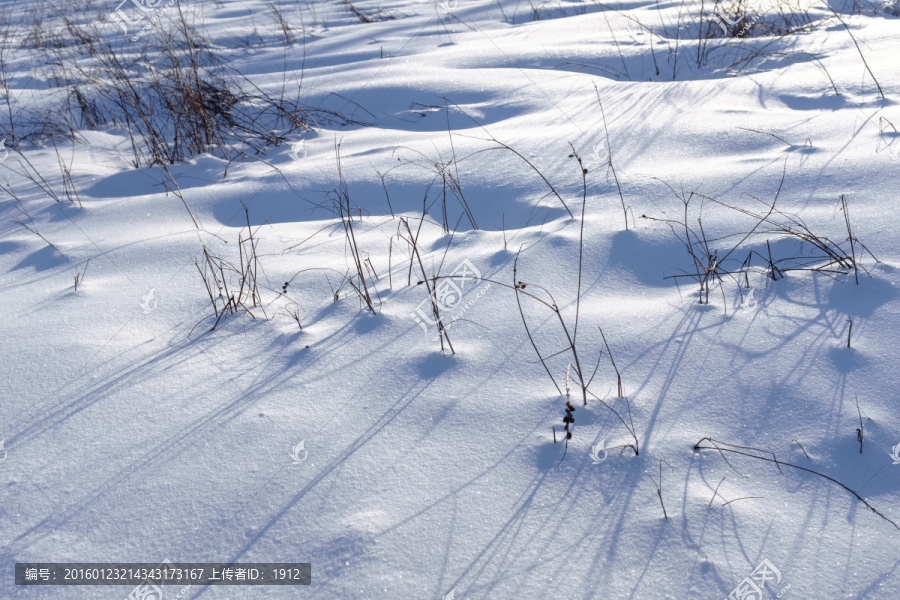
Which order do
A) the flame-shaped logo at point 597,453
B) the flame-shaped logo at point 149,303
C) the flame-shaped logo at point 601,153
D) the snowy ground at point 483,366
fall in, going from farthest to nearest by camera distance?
the flame-shaped logo at point 601,153, the flame-shaped logo at point 149,303, the flame-shaped logo at point 597,453, the snowy ground at point 483,366

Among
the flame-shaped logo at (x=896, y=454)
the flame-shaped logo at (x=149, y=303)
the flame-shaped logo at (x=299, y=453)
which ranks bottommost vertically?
the flame-shaped logo at (x=299, y=453)

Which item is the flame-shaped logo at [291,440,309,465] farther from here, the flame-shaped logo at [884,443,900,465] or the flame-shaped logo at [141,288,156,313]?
the flame-shaped logo at [884,443,900,465]

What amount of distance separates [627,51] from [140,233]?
2853 millimetres

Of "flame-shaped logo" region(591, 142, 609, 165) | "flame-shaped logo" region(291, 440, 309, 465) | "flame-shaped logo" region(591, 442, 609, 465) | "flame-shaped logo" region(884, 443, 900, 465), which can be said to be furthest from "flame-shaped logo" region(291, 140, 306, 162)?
"flame-shaped logo" region(884, 443, 900, 465)

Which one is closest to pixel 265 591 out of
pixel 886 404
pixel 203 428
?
pixel 203 428

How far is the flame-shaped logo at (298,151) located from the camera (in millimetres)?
3047

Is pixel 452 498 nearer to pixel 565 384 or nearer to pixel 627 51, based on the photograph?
pixel 565 384

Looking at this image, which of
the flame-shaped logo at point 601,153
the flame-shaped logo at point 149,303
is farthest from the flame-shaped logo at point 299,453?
the flame-shaped logo at point 601,153

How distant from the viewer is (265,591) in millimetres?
1097

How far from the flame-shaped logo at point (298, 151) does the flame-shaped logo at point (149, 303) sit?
1215 millimetres

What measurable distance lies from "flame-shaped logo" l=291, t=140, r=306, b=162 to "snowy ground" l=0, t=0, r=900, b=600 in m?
0.02

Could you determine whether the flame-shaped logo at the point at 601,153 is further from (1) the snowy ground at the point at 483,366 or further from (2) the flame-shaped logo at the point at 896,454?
(2) the flame-shaped logo at the point at 896,454

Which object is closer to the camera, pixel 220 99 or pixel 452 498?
pixel 452 498

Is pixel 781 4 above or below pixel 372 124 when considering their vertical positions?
above
